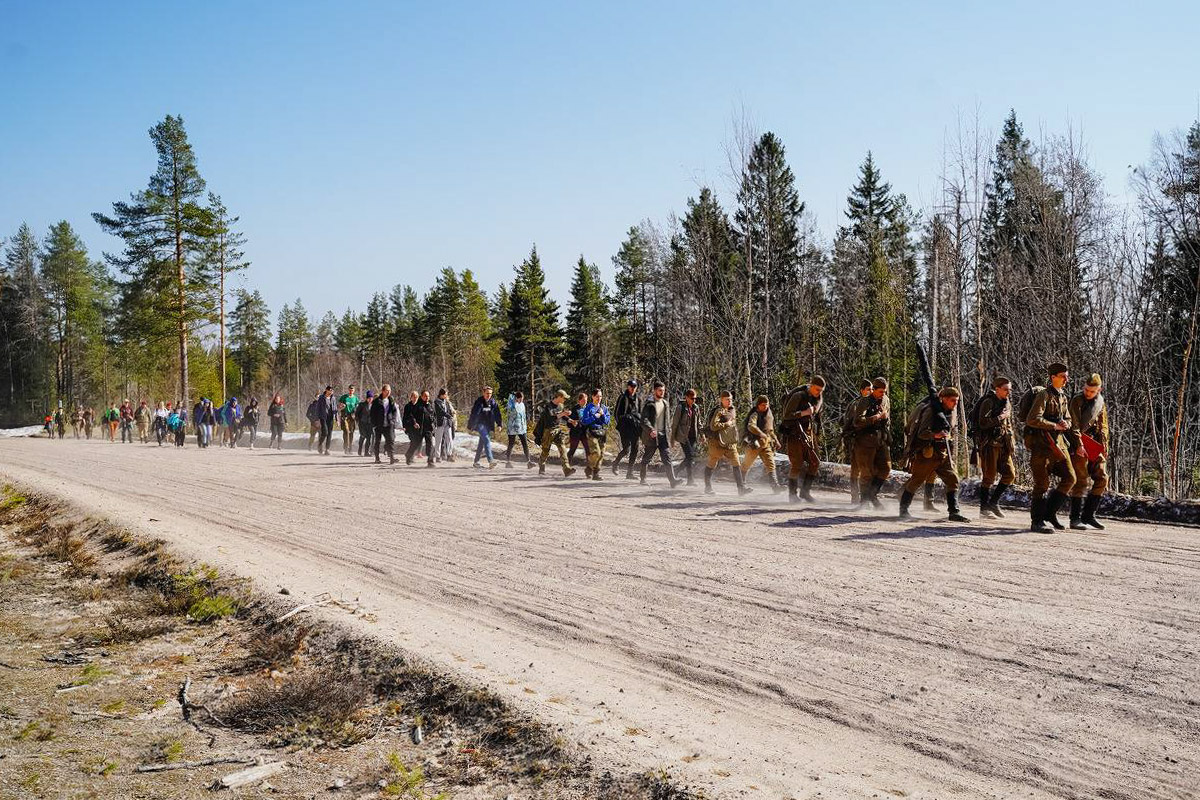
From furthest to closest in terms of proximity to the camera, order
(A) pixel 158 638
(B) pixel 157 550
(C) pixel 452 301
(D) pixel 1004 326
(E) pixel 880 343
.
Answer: (C) pixel 452 301 < (E) pixel 880 343 < (D) pixel 1004 326 < (B) pixel 157 550 < (A) pixel 158 638

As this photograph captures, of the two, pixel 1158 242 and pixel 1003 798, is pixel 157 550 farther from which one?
pixel 1158 242

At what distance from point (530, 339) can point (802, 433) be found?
136 feet

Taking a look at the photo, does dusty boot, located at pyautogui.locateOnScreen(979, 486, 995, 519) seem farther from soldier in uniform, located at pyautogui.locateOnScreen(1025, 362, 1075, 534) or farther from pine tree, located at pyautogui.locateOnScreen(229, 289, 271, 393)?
pine tree, located at pyautogui.locateOnScreen(229, 289, 271, 393)

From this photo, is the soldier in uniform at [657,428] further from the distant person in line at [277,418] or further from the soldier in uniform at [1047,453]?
the distant person in line at [277,418]

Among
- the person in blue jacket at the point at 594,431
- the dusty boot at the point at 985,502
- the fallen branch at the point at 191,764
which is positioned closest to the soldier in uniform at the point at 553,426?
the person in blue jacket at the point at 594,431

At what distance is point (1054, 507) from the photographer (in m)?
10.7

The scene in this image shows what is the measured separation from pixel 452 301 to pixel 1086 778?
7260 cm

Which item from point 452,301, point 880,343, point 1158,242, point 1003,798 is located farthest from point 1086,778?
point 452,301

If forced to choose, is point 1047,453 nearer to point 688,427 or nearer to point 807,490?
point 807,490

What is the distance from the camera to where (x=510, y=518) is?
1215cm

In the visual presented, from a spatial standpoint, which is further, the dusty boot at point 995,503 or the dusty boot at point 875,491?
the dusty boot at point 875,491

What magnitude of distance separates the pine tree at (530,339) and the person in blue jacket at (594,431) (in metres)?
35.4

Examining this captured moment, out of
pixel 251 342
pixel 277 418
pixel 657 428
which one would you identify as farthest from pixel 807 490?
pixel 251 342

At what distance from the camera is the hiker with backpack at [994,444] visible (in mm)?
11734
